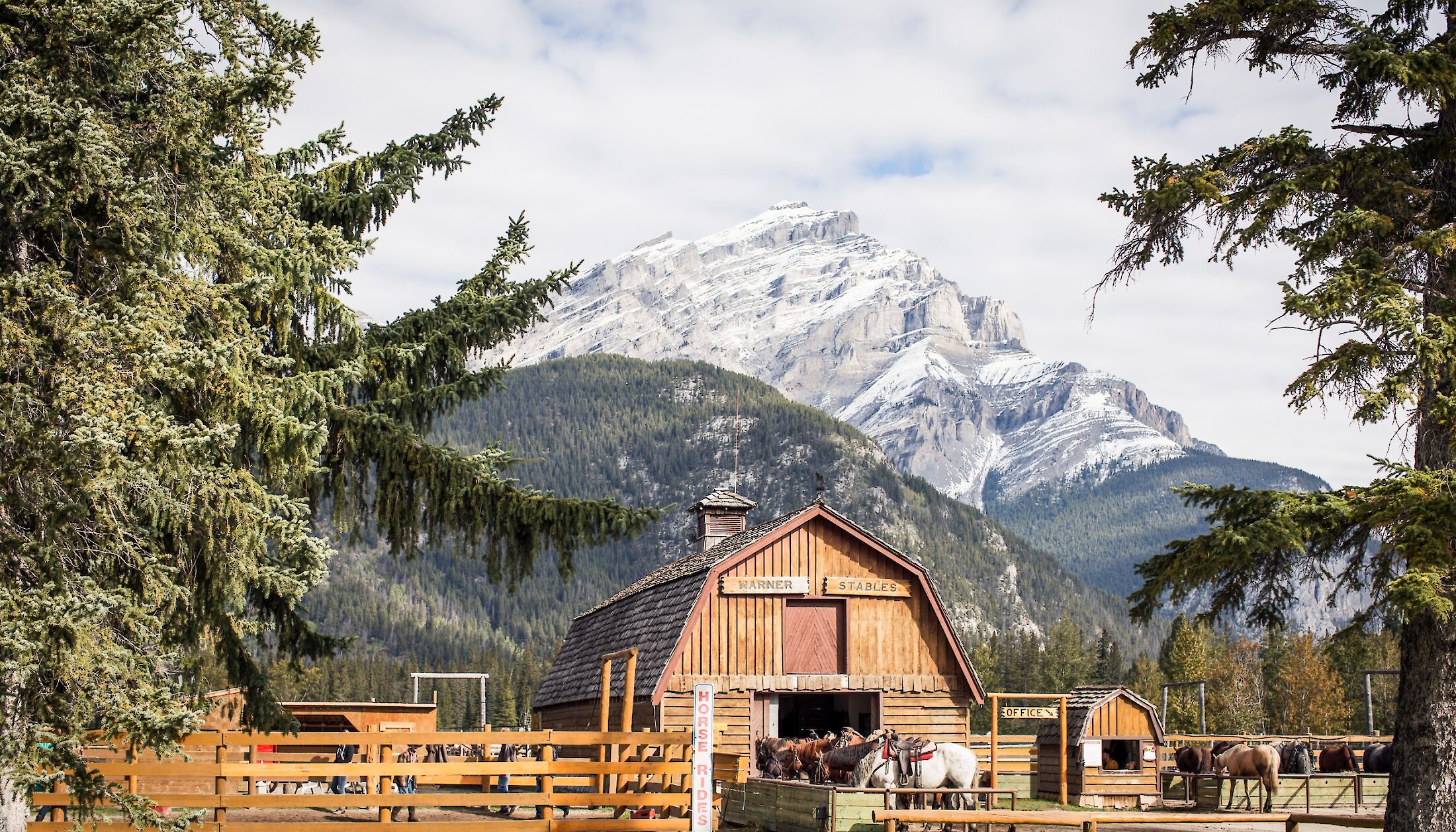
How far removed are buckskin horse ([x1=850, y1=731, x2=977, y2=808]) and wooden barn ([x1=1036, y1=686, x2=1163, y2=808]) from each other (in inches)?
333

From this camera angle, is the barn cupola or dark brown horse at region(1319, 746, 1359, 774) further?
the barn cupola

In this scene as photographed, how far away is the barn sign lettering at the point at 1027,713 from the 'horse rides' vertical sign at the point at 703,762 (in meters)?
11.8

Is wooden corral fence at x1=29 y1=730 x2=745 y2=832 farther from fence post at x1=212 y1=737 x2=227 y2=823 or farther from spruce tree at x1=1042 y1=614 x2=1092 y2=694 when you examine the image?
spruce tree at x1=1042 y1=614 x2=1092 y2=694

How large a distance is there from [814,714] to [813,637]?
564cm

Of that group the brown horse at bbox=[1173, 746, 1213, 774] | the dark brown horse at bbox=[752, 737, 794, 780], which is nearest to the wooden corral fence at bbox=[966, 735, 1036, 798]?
the brown horse at bbox=[1173, 746, 1213, 774]

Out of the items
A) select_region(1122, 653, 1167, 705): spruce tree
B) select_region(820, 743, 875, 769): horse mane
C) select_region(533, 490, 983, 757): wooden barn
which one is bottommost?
select_region(1122, 653, 1167, 705): spruce tree

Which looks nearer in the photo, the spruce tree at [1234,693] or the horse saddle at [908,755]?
the horse saddle at [908,755]

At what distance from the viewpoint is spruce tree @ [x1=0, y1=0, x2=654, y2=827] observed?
9.53 m

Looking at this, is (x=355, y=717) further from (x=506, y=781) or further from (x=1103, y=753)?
(x=1103, y=753)

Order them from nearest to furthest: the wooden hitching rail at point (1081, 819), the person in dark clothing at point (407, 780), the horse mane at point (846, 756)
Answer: the wooden hitching rail at point (1081, 819), the horse mane at point (846, 756), the person in dark clothing at point (407, 780)

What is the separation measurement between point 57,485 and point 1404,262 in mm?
11828

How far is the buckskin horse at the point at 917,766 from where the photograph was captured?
818 inches

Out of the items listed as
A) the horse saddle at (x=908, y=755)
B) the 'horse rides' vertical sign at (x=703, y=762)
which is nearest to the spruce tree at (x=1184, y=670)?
the horse saddle at (x=908, y=755)

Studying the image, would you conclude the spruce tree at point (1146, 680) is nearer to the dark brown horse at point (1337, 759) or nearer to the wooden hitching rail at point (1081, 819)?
the dark brown horse at point (1337, 759)
